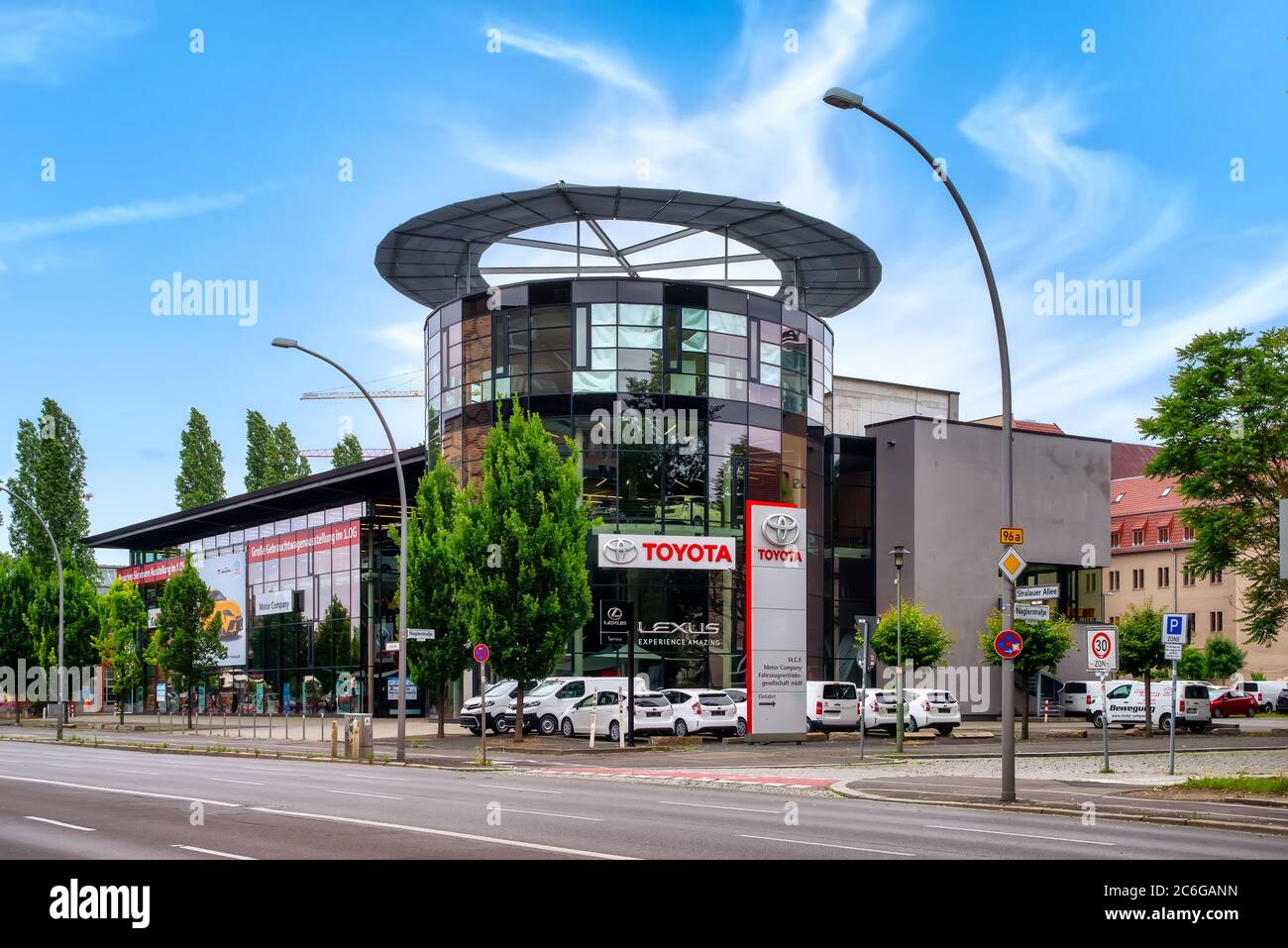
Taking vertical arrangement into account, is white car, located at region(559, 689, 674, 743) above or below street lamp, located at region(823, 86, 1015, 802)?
below

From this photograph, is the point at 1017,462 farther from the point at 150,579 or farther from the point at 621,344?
the point at 150,579

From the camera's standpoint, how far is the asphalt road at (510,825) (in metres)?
13.3

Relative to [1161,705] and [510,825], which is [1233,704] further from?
[510,825]

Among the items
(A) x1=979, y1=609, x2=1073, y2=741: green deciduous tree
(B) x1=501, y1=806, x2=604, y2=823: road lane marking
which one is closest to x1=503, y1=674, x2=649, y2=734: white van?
(A) x1=979, y1=609, x2=1073, y2=741: green deciduous tree

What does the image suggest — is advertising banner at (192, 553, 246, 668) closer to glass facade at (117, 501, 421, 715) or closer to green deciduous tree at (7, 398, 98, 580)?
glass facade at (117, 501, 421, 715)

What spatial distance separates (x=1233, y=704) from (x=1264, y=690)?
16.3m

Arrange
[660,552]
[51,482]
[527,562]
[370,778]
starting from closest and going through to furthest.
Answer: [370,778]
[527,562]
[660,552]
[51,482]

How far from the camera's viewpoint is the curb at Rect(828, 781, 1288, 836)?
17.2m

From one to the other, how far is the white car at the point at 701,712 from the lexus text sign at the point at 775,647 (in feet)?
7.74

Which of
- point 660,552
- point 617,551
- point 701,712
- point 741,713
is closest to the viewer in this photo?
point 701,712

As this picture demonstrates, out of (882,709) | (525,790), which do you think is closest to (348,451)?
(882,709)

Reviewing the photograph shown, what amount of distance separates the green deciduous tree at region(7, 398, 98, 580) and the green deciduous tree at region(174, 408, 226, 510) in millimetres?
8110

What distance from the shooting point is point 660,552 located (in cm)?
4872

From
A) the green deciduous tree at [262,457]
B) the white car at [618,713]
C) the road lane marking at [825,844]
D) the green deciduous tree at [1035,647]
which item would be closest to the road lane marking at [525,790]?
the road lane marking at [825,844]
